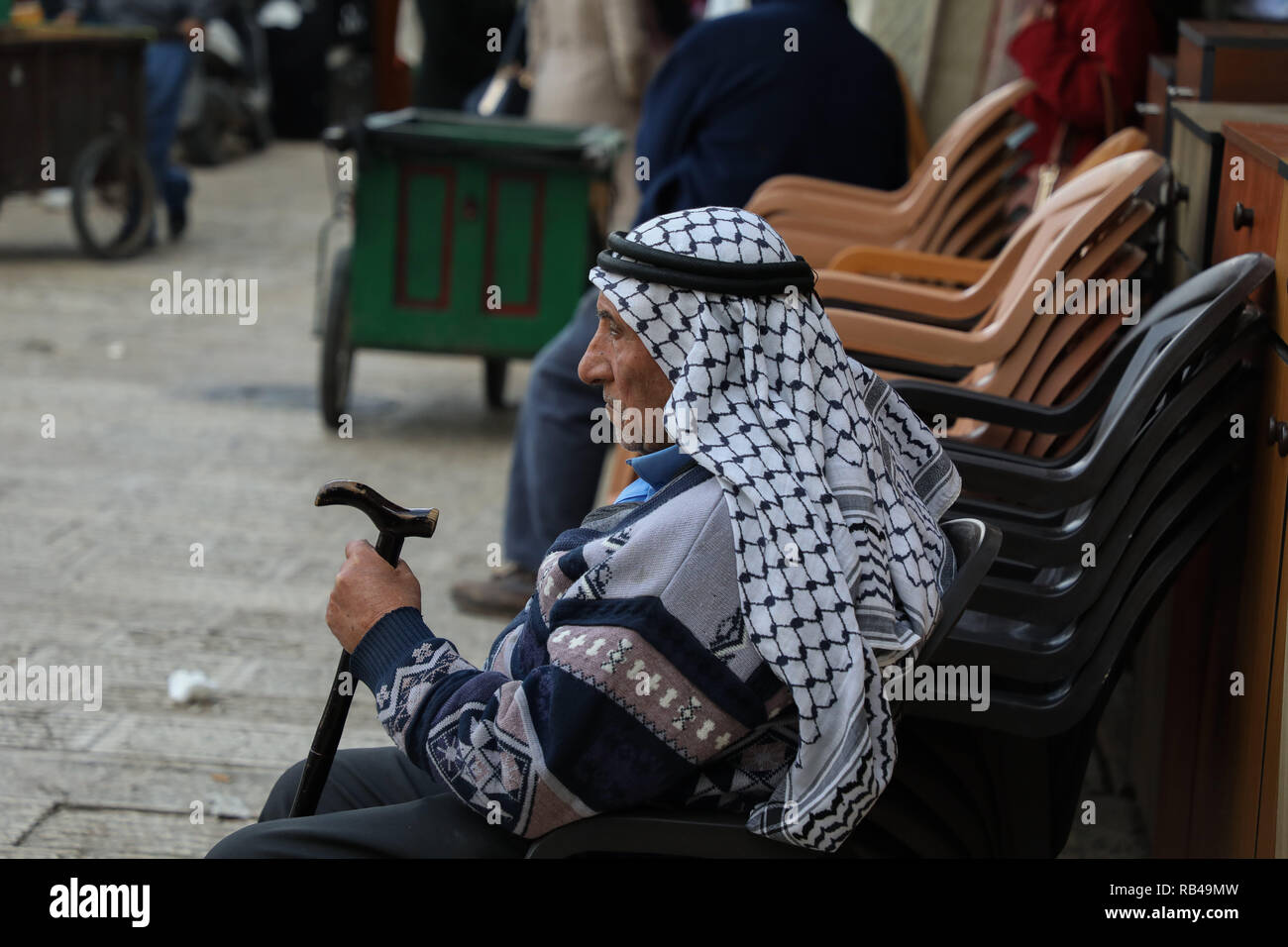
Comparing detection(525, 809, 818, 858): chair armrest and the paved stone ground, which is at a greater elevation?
detection(525, 809, 818, 858): chair armrest

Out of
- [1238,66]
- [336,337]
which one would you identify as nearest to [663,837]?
[1238,66]

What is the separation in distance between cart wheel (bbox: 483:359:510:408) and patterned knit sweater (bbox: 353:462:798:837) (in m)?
5.31

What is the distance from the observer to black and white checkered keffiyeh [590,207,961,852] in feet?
5.83

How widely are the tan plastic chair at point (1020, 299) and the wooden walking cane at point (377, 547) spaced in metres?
1.45

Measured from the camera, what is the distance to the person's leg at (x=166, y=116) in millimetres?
10805

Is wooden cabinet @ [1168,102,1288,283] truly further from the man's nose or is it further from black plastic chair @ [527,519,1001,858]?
black plastic chair @ [527,519,1001,858]

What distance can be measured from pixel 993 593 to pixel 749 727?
726mm

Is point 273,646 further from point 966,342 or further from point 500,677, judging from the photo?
point 500,677

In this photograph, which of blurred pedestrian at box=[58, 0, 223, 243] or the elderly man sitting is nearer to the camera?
the elderly man sitting

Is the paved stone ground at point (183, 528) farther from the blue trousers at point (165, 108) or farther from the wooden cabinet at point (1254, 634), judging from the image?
the blue trousers at point (165, 108)

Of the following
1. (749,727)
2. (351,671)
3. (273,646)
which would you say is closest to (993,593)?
(749,727)

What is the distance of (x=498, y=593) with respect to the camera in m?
4.69

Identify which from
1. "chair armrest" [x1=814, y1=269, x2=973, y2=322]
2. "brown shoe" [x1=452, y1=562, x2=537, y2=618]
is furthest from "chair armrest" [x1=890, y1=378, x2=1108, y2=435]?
"brown shoe" [x1=452, y1=562, x2=537, y2=618]

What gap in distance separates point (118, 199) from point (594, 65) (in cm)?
405
